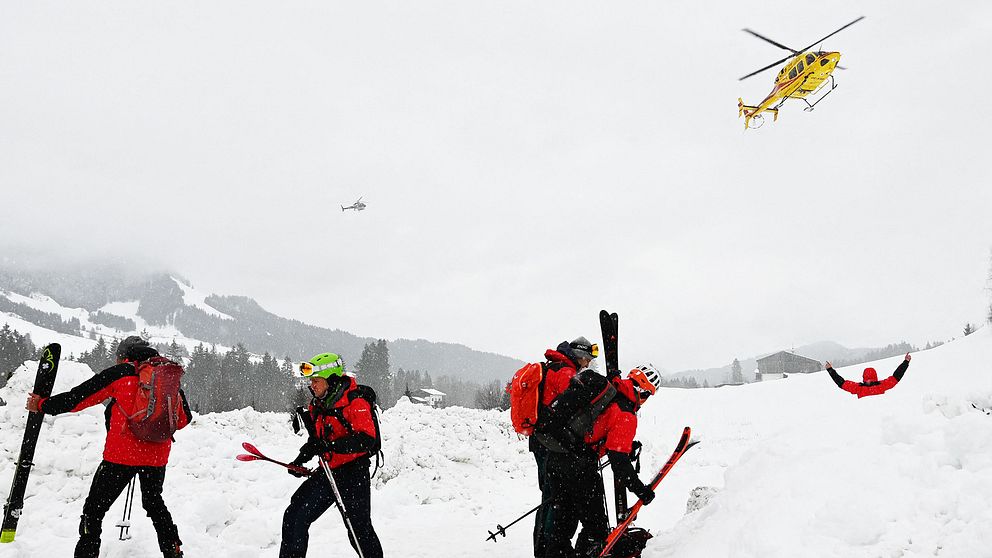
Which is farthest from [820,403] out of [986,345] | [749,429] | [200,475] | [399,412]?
[200,475]

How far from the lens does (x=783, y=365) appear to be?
65625mm

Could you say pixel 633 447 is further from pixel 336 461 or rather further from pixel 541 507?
pixel 336 461

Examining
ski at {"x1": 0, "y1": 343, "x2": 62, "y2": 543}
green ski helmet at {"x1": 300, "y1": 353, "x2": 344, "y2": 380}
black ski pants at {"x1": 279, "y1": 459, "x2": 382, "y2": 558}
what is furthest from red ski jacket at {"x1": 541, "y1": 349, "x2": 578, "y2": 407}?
ski at {"x1": 0, "y1": 343, "x2": 62, "y2": 543}

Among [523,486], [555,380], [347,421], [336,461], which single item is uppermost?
[555,380]

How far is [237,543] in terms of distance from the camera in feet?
23.7

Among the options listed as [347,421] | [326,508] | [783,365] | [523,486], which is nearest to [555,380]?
[347,421]

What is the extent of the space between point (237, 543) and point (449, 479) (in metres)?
5.65

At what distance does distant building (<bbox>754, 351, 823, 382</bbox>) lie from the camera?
64.3m

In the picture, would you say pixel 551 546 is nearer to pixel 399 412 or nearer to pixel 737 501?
pixel 737 501

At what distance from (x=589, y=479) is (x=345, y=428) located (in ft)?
7.87

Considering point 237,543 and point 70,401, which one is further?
point 237,543

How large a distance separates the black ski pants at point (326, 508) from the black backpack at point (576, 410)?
6.12ft

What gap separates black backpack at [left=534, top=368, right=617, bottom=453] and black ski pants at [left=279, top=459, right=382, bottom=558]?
1866 mm

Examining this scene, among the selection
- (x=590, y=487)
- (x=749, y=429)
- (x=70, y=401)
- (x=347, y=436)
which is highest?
(x=70, y=401)
